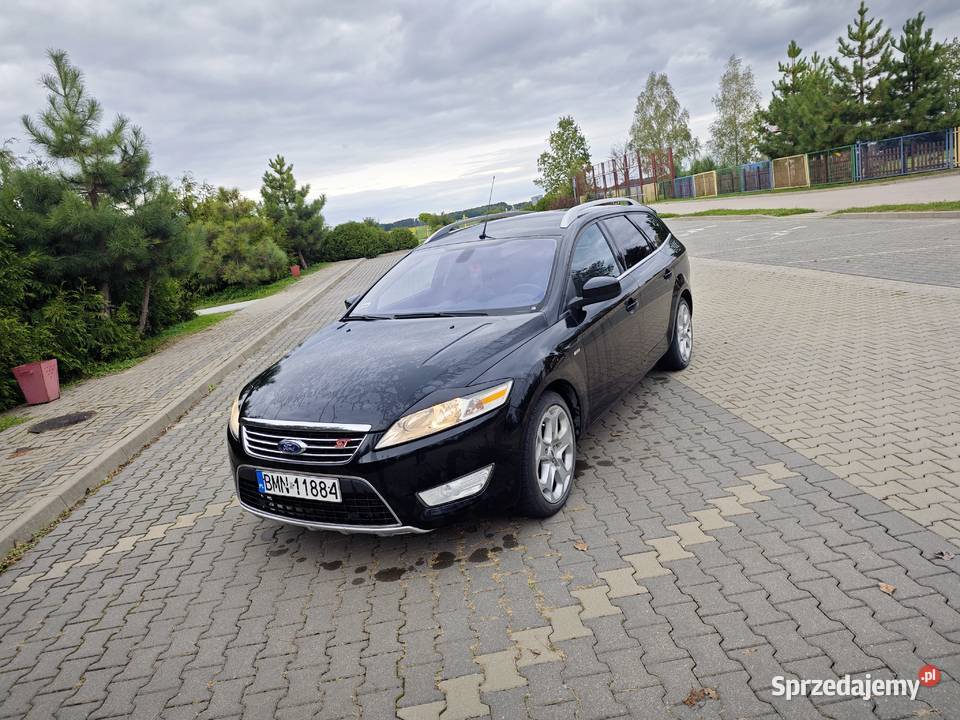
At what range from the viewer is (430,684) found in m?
2.73

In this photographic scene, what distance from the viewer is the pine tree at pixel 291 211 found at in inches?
1206

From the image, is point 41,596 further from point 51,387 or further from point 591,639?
point 51,387

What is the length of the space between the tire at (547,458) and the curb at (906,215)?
604 inches

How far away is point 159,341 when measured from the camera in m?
13.6

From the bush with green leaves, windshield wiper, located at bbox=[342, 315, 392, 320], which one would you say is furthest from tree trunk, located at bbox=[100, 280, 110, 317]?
A: the bush with green leaves

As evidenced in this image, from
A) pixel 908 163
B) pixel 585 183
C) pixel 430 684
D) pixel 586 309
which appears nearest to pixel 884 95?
pixel 908 163

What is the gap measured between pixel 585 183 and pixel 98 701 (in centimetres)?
5280

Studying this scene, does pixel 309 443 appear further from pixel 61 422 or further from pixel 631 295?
pixel 61 422

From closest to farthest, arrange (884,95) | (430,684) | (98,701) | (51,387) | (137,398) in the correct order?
(430,684)
(98,701)
(137,398)
(51,387)
(884,95)

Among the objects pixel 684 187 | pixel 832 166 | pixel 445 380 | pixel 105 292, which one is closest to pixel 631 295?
pixel 445 380

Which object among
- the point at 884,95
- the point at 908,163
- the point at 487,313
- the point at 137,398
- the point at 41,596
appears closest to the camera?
the point at 41,596

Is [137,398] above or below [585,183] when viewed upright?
below

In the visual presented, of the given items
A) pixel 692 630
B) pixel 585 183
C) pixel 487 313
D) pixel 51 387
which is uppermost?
pixel 585 183

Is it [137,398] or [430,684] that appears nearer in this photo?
[430,684]
